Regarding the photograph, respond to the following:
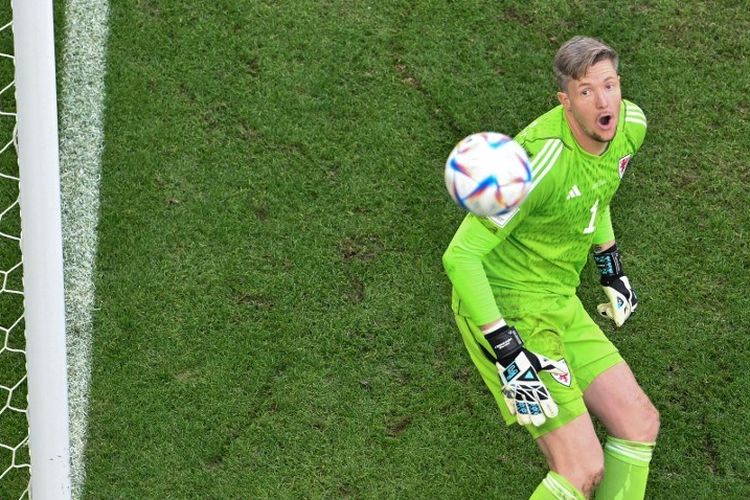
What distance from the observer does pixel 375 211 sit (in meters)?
5.99

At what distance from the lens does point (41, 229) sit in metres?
4.55

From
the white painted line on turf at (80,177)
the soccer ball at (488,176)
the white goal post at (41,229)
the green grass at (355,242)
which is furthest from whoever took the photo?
the white painted line on turf at (80,177)

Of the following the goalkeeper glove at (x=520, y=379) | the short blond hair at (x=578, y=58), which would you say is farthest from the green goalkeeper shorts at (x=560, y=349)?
the short blond hair at (x=578, y=58)

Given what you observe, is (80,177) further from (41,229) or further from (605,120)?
(605,120)

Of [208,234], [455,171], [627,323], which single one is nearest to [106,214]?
[208,234]

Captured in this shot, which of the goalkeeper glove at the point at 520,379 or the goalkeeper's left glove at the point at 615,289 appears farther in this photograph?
the goalkeeper's left glove at the point at 615,289

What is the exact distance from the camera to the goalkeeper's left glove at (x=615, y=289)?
4938 millimetres

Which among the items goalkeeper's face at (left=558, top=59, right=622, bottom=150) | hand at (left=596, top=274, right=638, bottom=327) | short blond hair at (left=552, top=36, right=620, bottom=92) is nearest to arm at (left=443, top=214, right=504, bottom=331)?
goalkeeper's face at (left=558, top=59, right=622, bottom=150)

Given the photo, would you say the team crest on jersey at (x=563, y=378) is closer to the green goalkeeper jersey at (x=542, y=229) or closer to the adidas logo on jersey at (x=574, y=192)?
the green goalkeeper jersey at (x=542, y=229)

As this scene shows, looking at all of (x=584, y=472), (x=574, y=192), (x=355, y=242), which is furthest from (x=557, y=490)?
(x=355, y=242)

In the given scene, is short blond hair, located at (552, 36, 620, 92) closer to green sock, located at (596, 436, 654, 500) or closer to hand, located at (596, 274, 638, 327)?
hand, located at (596, 274, 638, 327)

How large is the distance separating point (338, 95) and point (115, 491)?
2.67 metres

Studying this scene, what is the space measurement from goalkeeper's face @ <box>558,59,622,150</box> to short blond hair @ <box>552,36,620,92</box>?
2cm

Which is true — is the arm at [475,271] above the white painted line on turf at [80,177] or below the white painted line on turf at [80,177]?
above
